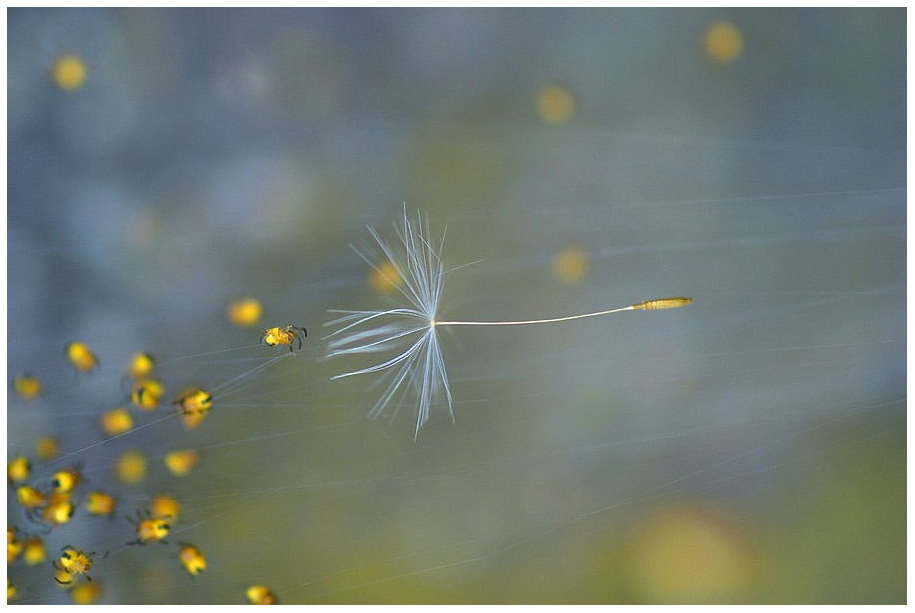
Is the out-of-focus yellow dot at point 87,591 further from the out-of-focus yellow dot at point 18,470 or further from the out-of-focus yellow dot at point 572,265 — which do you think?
the out-of-focus yellow dot at point 572,265

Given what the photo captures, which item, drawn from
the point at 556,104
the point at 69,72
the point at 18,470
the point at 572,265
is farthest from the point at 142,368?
the point at 556,104

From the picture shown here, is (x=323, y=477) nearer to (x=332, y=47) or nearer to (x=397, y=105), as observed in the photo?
(x=397, y=105)

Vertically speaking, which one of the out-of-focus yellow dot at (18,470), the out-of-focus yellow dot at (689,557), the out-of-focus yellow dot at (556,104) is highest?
the out-of-focus yellow dot at (556,104)

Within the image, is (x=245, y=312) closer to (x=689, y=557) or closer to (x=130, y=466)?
(x=130, y=466)

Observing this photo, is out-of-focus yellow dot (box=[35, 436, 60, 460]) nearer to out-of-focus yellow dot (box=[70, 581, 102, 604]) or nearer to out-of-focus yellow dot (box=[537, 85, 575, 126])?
out-of-focus yellow dot (box=[70, 581, 102, 604])

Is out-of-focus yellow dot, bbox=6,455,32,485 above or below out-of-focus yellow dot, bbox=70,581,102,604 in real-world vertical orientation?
above

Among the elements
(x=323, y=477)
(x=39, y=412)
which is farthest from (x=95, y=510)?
(x=323, y=477)

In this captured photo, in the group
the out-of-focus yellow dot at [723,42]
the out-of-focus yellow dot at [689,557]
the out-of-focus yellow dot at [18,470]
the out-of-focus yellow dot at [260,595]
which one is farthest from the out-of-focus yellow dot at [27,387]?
the out-of-focus yellow dot at [723,42]

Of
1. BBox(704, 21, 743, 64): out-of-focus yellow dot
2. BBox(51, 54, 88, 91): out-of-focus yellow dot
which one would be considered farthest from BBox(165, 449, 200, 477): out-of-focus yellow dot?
BBox(704, 21, 743, 64): out-of-focus yellow dot
